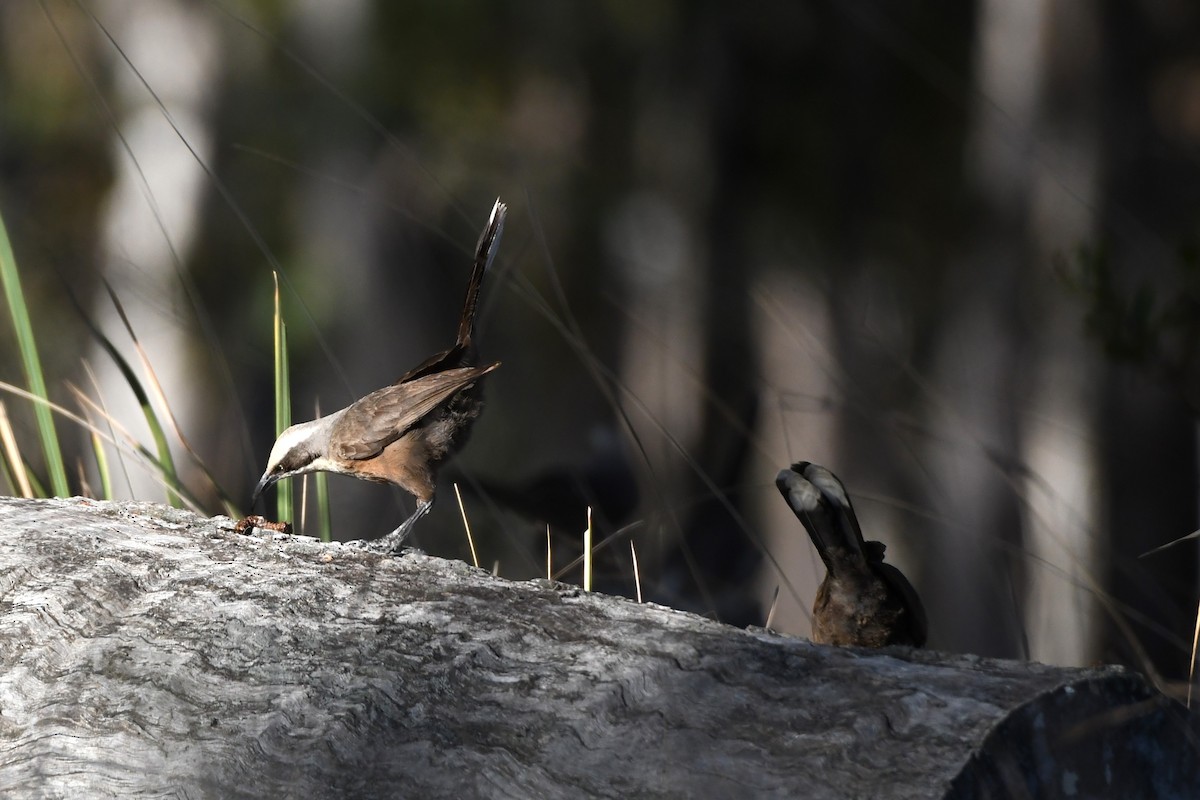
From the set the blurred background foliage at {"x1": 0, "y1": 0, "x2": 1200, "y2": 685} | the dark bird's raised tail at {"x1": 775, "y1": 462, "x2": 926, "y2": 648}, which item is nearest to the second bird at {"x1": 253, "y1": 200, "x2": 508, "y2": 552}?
the dark bird's raised tail at {"x1": 775, "y1": 462, "x2": 926, "y2": 648}

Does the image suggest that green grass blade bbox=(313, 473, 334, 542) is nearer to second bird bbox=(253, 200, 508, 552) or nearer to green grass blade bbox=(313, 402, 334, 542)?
green grass blade bbox=(313, 402, 334, 542)

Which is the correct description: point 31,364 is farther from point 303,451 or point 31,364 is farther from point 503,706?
point 503,706

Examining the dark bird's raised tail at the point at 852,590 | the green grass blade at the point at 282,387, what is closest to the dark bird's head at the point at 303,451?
the green grass blade at the point at 282,387

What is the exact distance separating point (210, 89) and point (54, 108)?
4.06 feet

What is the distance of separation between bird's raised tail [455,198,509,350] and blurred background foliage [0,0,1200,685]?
2834 millimetres

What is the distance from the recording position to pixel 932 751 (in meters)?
1.09

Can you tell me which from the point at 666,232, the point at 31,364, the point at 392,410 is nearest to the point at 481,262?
the point at 392,410

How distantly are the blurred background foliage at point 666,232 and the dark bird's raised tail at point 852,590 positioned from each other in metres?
3.22

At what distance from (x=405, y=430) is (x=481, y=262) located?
1.42 feet

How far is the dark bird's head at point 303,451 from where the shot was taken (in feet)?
8.87

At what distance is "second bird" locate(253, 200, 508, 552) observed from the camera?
2656 millimetres

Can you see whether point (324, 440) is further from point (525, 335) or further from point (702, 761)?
point (525, 335)

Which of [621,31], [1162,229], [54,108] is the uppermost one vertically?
[621,31]

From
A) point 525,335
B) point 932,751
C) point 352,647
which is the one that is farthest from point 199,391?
point 932,751
